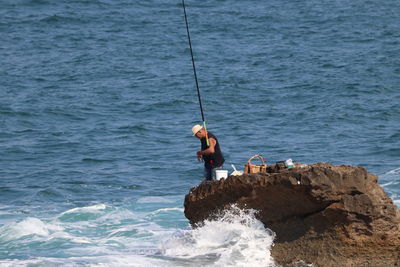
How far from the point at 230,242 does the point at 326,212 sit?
1.39 m

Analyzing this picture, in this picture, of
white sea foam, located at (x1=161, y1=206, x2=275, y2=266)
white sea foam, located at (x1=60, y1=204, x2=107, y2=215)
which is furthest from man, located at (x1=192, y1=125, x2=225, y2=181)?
white sea foam, located at (x1=60, y1=204, x2=107, y2=215)

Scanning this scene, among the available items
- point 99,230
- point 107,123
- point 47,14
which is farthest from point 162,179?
point 47,14

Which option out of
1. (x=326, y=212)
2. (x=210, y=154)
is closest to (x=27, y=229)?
(x=210, y=154)

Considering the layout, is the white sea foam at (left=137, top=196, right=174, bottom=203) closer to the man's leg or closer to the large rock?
the man's leg

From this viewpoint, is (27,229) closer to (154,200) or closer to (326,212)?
(154,200)

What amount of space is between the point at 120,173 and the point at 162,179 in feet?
3.07

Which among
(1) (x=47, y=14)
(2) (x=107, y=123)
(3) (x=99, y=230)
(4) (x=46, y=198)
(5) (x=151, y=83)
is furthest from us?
(1) (x=47, y=14)

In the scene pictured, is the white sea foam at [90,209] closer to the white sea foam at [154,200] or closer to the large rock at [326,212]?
the white sea foam at [154,200]

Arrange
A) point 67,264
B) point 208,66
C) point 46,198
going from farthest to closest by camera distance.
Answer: point 208,66, point 46,198, point 67,264

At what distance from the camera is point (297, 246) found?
9.70 meters

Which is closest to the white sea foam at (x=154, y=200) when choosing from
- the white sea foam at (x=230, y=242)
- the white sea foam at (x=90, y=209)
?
the white sea foam at (x=90, y=209)

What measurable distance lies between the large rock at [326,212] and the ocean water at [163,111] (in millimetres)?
313

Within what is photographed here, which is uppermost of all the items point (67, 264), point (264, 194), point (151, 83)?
point (264, 194)

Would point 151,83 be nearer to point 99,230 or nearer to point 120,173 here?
point 120,173
